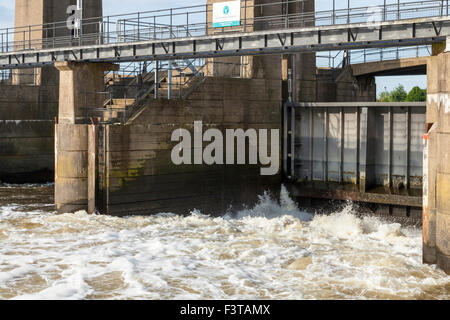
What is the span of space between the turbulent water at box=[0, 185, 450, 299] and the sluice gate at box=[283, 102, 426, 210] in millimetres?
1192

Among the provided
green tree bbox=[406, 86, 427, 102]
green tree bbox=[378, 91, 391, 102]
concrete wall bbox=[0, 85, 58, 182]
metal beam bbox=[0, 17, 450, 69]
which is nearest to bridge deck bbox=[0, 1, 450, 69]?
metal beam bbox=[0, 17, 450, 69]

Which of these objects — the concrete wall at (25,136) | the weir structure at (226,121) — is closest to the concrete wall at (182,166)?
the weir structure at (226,121)

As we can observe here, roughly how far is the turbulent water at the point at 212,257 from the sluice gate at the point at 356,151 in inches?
46.9

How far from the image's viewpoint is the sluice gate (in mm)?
24141

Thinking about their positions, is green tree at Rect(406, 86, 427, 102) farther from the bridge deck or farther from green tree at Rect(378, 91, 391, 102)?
the bridge deck

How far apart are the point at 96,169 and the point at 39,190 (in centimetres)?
1004

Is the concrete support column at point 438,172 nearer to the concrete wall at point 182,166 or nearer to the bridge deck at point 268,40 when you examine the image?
the bridge deck at point 268,40

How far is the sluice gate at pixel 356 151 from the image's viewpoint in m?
24.1

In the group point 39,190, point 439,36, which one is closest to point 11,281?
point 439,36

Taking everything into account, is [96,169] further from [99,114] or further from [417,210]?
[417,210]

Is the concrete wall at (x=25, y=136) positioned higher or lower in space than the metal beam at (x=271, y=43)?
lower

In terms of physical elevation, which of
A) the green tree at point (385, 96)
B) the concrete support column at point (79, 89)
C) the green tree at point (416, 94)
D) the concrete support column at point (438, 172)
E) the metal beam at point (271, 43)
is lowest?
the concrete support column at point (438, 172)

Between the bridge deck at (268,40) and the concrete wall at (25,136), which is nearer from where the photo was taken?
the bridge deck at (268,40)

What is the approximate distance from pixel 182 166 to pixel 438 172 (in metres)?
10.7
